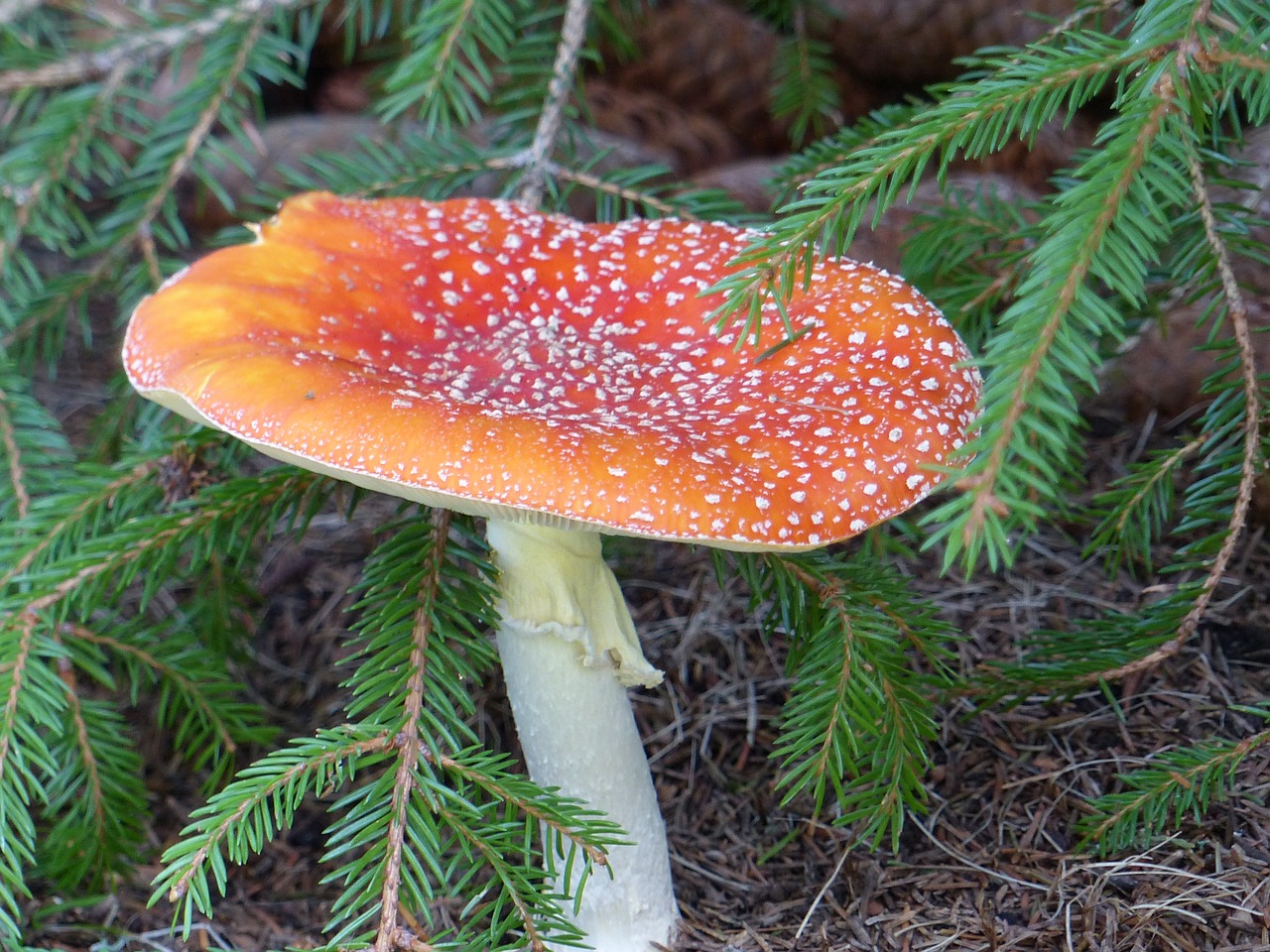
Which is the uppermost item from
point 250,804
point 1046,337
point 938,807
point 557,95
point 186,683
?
point 1046,337

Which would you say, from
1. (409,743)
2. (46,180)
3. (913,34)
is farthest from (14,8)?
(913,34)

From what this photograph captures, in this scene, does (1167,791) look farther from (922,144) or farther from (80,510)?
(80,510)

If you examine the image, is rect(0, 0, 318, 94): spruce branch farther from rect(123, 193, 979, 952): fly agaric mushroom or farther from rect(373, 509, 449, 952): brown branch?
rect(373, 509, 449, 952): brown branch

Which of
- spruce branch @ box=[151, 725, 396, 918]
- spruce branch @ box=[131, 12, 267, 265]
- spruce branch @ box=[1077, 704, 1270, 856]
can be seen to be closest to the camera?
spruce branch @ box=[151, 725, 396, 918]

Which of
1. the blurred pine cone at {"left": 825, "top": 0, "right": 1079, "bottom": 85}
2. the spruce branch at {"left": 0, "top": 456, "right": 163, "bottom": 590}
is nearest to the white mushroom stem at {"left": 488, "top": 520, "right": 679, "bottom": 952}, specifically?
the spruce branch at {"left": 0, "top": 456, "right": 163, "bottom": 590}

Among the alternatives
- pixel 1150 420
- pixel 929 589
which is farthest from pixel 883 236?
pixel 929 589

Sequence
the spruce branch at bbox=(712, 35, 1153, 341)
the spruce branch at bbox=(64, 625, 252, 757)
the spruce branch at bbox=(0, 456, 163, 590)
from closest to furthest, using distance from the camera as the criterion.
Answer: the spruce branch at bbox=(712, 35, 1153, 341) < the spruce branch at bbox=(0, 456, 163, 590) < the spruce branch at bbox=(64, 625, 252, 757)
